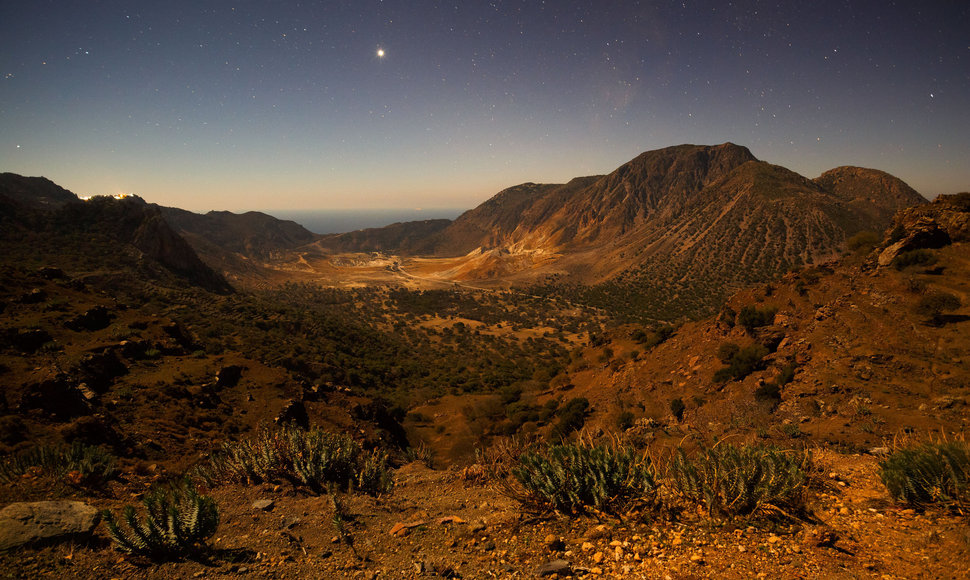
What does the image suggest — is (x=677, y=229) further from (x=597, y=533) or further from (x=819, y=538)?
(x=597, y=533)

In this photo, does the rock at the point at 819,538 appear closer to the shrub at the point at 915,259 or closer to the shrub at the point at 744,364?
the shrub at the point at 744,364

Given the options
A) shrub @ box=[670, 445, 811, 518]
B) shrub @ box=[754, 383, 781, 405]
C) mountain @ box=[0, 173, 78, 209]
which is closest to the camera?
→ shrub @ box=[670, 445, 811, 518]

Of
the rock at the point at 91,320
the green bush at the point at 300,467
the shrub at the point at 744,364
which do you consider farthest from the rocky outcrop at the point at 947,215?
the rock at the point at 91,320

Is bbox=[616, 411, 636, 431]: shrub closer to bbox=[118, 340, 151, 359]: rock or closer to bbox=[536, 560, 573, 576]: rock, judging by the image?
bbox=[536, 560, 573, 576]: rock

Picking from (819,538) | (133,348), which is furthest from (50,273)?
(819,538)

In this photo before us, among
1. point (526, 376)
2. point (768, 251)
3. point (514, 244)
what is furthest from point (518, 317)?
point (514, 244)

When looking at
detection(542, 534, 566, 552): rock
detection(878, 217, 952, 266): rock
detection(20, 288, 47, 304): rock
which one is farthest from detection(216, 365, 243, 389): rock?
detection(878, 217, 952, 266): rock

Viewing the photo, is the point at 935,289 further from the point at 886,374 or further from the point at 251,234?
the point at 251,234
